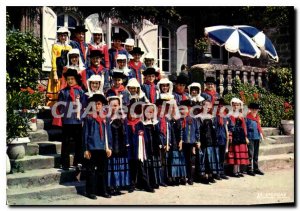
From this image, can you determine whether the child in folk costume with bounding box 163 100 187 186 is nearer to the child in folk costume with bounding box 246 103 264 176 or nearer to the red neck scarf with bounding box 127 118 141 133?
the red neck scarf with bounding box 127 118 141 133

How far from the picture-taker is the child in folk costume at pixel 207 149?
23.1 feet

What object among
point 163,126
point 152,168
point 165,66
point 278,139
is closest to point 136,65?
point 163,126

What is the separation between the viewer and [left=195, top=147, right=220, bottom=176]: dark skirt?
277 inches

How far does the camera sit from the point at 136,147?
20.5ft

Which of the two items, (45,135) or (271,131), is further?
(271,131)

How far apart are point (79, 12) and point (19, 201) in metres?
5.31

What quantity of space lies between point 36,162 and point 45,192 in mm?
629

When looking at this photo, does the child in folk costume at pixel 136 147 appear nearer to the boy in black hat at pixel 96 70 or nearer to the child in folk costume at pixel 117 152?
the child in folk costume at pixel 117 152

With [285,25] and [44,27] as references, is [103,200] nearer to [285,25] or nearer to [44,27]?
[44,27]

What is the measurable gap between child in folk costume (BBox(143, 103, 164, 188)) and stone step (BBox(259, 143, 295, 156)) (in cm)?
295

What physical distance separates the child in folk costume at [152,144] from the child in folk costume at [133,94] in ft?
0.58

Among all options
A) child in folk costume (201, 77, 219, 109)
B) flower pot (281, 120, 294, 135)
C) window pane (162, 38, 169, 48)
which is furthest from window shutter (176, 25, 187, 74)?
child in folk costume (201, 77, 219, 109)

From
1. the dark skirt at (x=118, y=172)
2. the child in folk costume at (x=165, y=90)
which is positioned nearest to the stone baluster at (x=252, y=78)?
the child in folk costume at (x=165, y=90)

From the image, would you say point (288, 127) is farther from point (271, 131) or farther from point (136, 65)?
point (136, 65)
